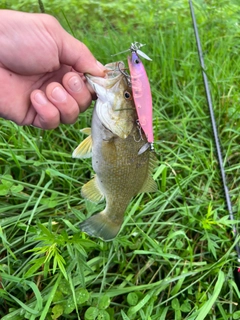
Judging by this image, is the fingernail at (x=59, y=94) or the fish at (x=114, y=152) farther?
the fingernail at (x=59, y=94)

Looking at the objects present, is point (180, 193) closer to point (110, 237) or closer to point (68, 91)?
point (110, 237)

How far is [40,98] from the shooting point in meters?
1.72

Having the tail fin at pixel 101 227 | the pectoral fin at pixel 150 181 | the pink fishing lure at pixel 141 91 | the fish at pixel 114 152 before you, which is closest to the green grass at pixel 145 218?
the tail fin at pixel 101 227

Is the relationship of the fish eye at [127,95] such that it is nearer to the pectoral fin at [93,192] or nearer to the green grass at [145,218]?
the pectoral fin at [93,192]

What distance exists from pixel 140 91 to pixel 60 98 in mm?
484

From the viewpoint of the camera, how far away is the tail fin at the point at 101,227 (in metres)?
1.67

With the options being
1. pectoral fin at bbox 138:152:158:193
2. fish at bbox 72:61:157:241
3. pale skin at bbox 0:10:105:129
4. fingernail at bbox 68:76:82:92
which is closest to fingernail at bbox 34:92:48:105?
pale skin at bbox 0:10:105:129

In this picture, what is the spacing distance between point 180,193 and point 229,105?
42.9 inches

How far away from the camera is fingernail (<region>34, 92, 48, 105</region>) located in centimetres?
172

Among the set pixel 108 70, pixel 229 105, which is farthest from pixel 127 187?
pixel 229 105

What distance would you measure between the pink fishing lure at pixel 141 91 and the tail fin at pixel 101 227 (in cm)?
51

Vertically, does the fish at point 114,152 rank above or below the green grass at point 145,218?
above

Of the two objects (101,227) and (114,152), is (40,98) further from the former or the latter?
(101,227)

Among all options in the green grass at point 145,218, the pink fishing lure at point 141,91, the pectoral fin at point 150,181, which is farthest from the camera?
the green grass at point 145,218
